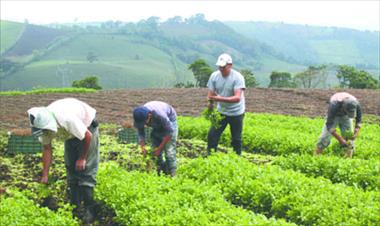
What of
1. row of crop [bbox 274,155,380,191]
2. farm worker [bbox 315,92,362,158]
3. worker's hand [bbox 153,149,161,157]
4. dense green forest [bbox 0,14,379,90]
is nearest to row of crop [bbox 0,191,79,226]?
worker's hand [bbox 153,149,161,157]

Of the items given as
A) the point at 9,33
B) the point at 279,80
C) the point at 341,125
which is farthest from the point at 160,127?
the point at 9,33

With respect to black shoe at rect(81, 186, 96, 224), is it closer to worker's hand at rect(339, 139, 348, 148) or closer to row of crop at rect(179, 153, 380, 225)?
row of crop at rect(179, 153, 380, 225)

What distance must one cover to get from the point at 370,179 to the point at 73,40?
379 feet

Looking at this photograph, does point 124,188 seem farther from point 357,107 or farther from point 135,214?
point 357,107

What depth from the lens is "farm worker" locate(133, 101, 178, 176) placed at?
847cm

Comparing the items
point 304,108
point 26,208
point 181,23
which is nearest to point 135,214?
point 26,208

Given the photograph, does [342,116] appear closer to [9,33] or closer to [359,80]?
[359,80]

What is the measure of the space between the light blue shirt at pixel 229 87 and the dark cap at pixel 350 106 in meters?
2.13

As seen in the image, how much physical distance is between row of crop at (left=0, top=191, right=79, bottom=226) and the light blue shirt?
15.6 feet

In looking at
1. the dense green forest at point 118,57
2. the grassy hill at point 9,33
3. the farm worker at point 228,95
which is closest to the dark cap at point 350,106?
the farm worker at point 228,95

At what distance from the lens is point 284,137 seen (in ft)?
46.6

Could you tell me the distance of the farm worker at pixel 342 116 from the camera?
10539 millimetres

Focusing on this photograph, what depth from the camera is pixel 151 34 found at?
136125 mm

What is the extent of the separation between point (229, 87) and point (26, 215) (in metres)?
5.35
